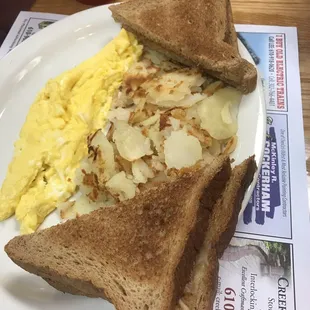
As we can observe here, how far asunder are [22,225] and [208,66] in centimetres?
96

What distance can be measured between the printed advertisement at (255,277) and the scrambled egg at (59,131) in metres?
0.63

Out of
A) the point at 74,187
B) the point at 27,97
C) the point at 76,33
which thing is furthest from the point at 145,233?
the point at 76,33

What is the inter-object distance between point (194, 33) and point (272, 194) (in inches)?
30.2

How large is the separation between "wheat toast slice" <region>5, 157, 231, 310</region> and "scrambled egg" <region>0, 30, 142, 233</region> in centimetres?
17

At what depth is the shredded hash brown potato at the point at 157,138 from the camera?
154cm

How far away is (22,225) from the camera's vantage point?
153 cm

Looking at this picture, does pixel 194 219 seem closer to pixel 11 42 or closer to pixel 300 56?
pixel 300 56

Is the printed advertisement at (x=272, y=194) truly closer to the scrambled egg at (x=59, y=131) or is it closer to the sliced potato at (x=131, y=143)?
the sliced potato at (x=131, y=143)

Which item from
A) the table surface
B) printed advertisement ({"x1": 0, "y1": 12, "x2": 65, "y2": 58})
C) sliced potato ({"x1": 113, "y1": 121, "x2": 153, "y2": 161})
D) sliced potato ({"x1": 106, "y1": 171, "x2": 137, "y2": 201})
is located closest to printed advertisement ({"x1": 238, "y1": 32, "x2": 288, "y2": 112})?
the table surface

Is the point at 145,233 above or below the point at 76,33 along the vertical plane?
below

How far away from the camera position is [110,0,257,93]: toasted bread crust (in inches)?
68.2

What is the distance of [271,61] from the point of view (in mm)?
1996

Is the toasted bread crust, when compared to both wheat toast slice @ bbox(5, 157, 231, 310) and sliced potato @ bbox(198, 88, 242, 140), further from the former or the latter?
wheat toast slice @ bbox(5, 157, 231, 310)

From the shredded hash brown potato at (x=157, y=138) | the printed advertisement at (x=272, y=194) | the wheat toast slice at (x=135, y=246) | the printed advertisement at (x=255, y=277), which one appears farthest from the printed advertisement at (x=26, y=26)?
the printed advertisement at (x=255, y=277)
